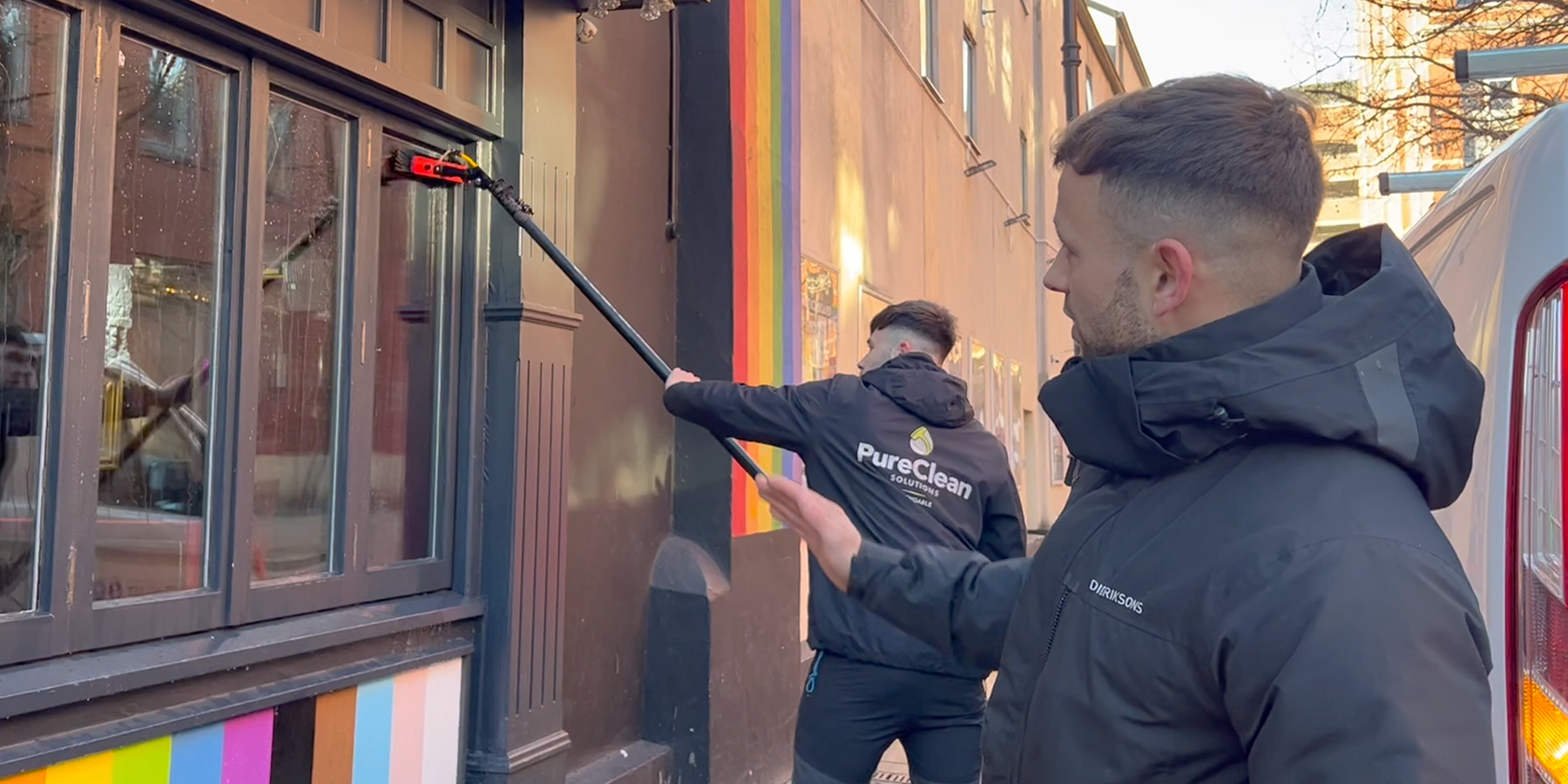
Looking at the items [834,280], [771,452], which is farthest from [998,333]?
[771,452]

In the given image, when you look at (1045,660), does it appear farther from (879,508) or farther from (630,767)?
(630,767)

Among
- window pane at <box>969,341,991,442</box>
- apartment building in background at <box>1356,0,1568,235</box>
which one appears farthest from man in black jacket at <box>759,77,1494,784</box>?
window pane at <box>969,341,991,442</box>

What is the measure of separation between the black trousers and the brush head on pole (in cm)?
185

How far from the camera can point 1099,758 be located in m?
1.28

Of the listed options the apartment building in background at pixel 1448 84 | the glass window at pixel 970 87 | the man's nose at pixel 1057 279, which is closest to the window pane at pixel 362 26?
the man's nose at pixel 1057 279

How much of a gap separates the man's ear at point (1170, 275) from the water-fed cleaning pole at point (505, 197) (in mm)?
2227

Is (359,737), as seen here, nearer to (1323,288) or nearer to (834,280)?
(1323,288)

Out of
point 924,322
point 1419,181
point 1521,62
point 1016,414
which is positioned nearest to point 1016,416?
point 1016,414

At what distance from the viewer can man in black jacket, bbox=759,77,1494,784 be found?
1.09m

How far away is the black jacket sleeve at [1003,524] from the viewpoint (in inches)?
148

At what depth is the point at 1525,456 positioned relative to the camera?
6.73 ft

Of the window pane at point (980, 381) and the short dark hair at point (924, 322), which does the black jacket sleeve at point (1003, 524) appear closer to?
the short dark hair at point (924, 322)

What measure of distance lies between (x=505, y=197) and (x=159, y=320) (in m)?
1.10

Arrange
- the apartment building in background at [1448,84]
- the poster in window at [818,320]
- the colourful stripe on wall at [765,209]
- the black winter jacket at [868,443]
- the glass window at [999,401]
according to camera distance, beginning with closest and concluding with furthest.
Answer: the black winter jacket at [868,443], the colourful stripe on wall at [765,209], the poster in window at [818,320], the apartment building in background at [1448,84], the glass window at [999,401]
